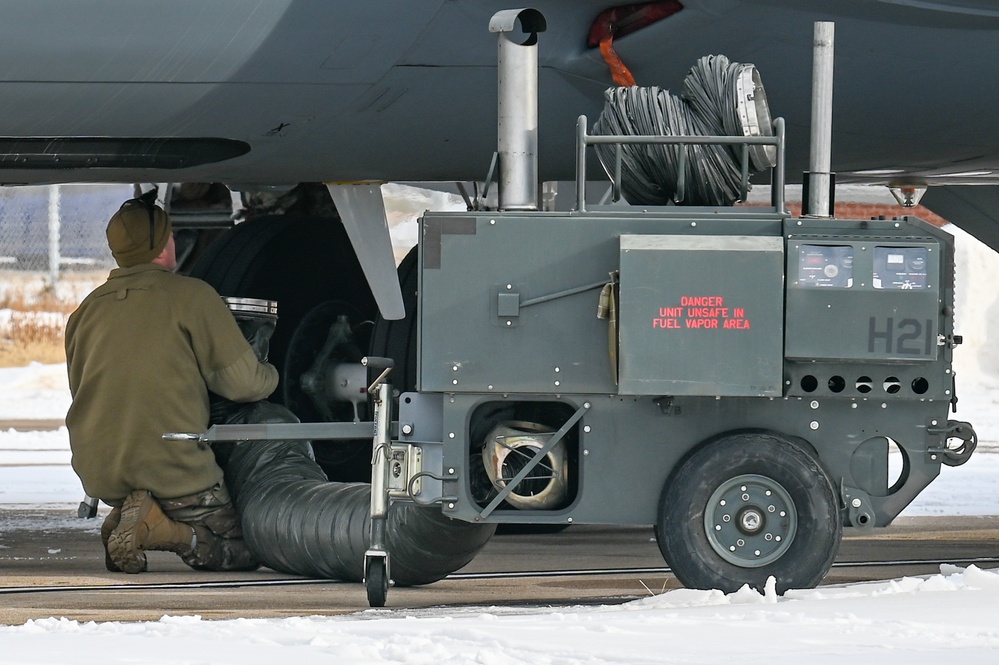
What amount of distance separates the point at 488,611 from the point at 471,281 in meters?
0.89

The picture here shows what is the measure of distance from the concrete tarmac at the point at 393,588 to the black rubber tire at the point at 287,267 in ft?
4.12

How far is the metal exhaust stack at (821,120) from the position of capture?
14.0 ft

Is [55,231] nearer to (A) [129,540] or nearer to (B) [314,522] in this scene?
(A) [129,540]

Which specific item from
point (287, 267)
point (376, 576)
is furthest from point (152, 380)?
point (287, 267)

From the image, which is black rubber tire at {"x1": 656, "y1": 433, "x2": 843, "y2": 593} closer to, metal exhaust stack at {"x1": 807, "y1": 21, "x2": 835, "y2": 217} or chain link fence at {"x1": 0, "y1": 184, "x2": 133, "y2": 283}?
metal exhaust stack at {"x1": 807, "y1": 21, "x2": 835, "y2": 217}

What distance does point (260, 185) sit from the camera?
22.2 ft

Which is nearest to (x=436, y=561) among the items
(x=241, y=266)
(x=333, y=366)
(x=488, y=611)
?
(x=488, y=611)

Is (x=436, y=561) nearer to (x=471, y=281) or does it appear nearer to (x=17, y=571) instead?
(x=471, y=281)

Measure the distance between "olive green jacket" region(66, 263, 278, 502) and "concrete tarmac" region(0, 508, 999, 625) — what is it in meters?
0.35

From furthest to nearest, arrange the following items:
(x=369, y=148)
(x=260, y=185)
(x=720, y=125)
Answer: (x=260, y=185) < (x=369, y=148) < (x=720, y=125)

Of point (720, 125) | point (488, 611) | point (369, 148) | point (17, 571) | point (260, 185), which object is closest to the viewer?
point (488, 611)

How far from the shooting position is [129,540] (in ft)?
16.8

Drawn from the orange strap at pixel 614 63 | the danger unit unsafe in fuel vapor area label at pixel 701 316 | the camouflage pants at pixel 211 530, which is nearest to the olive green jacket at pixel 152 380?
the camouflage pants at pixel 211 530

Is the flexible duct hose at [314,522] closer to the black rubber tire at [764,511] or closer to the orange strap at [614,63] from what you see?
the black rubber tire at [764,511]
